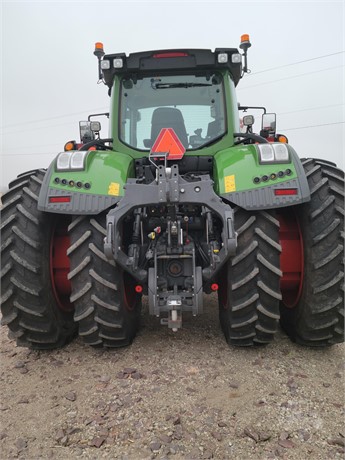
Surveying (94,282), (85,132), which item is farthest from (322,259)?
(85,132)

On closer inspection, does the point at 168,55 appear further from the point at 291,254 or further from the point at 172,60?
the point at 291,254

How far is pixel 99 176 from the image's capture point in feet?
8.72

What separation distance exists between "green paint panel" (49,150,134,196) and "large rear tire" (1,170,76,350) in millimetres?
344

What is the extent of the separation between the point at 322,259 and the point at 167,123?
1.88 m

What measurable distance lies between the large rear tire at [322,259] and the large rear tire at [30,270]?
1.93 metres

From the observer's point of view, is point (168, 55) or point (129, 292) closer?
point (129, 292)

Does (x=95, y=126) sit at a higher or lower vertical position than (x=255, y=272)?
higher

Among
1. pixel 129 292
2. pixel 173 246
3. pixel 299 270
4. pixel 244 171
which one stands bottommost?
pixel 129 292

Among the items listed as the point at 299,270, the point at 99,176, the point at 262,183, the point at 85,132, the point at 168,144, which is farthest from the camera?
the point at 85,132

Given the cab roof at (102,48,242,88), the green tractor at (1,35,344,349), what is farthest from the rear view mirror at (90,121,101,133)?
the green tractor at (1,35,344,349)

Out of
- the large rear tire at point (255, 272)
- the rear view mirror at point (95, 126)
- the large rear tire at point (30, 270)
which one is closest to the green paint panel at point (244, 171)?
the large rear tire at point (255, 272)

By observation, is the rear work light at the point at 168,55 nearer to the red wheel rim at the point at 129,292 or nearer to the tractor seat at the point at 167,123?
the tractor seat at the point at 167,123

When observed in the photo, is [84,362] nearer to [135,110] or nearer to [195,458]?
[195,458]

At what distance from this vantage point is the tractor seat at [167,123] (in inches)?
134
